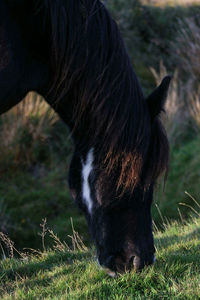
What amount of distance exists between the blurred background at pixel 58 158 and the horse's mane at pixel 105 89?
9.97 feet

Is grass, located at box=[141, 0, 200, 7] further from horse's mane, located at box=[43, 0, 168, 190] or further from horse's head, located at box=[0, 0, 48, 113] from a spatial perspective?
horse's head, located at box=[0, 0, 48, 113]

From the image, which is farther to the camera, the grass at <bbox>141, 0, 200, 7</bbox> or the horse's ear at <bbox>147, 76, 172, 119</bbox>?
the grass at <bbox>141, 0, 200, 7</bbox>

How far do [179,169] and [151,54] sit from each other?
464 cm

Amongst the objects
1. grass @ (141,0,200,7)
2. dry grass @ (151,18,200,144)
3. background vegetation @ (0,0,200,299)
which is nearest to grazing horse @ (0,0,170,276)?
background vegetation @ (0,0,200,299)

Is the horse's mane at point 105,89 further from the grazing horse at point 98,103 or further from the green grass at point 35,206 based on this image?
the green grass at point 35,206

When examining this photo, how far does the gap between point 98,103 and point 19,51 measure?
545mm

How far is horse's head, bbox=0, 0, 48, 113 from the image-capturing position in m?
2.21

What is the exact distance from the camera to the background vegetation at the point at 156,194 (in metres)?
2.73

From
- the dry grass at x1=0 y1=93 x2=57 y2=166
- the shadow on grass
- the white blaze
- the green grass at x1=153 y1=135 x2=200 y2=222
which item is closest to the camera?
the white blaze

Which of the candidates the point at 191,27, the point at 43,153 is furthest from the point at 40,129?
the point at 191,27

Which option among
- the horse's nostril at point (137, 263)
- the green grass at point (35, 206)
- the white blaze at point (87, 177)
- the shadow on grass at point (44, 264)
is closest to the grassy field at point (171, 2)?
the green grass at point (35, 206)

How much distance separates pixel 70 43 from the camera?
2354 mm

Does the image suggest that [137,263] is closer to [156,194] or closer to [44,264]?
[44,264]

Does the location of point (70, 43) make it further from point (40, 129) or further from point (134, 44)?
point (134, 44)
